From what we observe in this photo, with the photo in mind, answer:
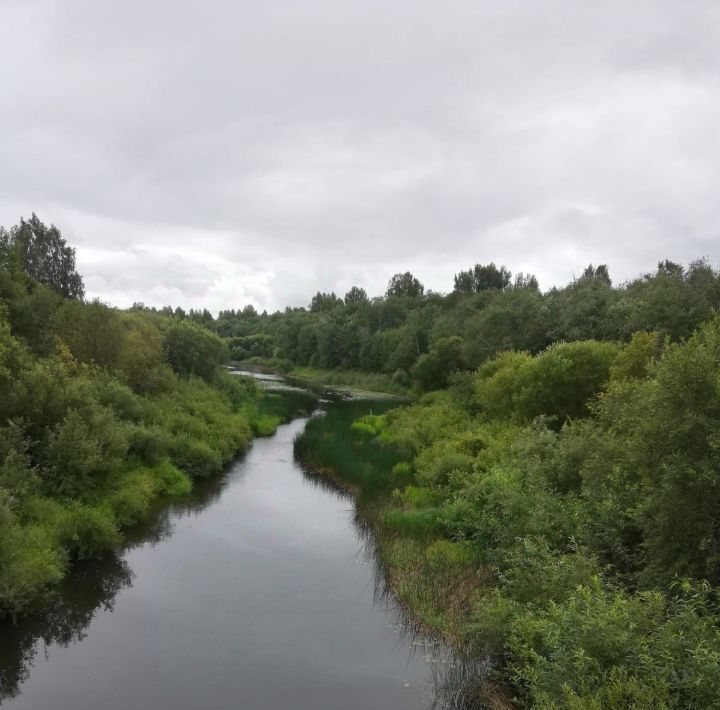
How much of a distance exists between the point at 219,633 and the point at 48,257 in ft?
171

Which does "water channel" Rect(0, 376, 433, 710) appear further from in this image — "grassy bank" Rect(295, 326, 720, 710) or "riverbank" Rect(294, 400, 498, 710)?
"grassy bank" Rect(295, 326, 720, 710)

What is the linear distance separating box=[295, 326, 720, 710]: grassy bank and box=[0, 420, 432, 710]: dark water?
1.70 m

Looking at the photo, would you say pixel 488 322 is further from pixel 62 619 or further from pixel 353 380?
pixel 62 619

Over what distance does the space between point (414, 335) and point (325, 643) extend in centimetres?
7704

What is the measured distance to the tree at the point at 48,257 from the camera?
184 feet

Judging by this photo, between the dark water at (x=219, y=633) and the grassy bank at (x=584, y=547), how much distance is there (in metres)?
1.70

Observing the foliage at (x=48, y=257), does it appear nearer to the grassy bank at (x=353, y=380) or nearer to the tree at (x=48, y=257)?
the tree at (x=48, y=257)

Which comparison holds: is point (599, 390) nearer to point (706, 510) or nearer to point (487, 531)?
point (487, 531)

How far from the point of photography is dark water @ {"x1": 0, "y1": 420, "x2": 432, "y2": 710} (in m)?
13.9

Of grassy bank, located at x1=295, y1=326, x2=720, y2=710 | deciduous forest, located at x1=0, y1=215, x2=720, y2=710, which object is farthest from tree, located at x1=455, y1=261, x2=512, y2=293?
grassy bank, located at x1=295, y1=326, x2=720, y2=710

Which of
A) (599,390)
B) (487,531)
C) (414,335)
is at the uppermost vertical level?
(414,335)

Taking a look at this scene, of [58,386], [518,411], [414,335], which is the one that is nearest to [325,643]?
[58,386]

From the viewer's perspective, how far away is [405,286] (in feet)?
512

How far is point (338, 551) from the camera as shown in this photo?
2291cm
